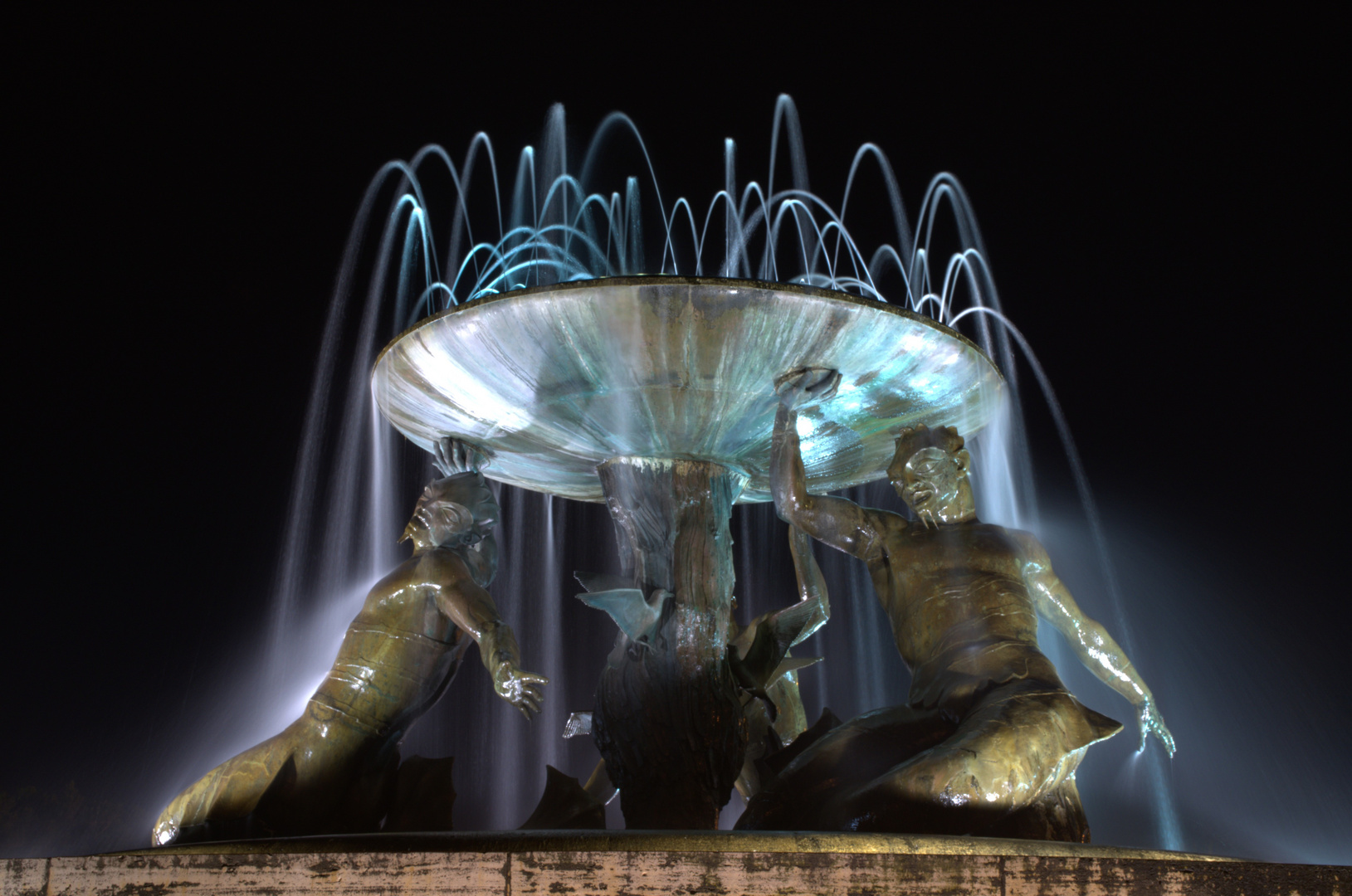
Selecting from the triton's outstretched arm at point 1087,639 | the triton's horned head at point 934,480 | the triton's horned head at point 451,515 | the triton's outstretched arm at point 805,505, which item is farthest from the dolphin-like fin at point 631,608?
the triton's outstretched arm at point 1087,639

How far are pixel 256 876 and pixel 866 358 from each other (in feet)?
12.5

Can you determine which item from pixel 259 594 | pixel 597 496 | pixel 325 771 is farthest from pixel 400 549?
pixel 325 771

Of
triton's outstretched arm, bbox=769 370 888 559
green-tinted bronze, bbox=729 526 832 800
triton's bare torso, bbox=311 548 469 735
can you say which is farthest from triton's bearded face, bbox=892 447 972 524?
triton's bare torso, bbox=311 548 469 735

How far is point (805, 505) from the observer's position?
6125mm

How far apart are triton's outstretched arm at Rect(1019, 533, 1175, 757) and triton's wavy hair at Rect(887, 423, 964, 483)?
68 centimetres

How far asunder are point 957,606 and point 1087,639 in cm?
77

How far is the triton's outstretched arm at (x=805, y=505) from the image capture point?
19.9 ft

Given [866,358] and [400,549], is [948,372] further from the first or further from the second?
[400,549]

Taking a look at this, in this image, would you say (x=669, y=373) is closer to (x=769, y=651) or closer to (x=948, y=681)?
(x=769, y=651)

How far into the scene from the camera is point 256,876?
3.51 metres

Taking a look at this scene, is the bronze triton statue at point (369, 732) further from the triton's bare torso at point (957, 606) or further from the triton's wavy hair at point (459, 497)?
the triton's bare torso at point (957, 606)

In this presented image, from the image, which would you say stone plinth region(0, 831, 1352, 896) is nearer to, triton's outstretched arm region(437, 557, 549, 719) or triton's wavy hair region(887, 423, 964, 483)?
triton's outstretched arm region(437, 557, 549, 719)

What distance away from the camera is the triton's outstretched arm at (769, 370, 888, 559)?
6.06 m

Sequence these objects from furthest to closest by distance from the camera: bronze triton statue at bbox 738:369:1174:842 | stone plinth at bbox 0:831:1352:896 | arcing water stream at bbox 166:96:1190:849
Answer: arcing water stream at bbox 166:96:1190:849
bronze triton statue at bbox 738:369:1174:842
stone plinth at bbox 0:831:1352:896
